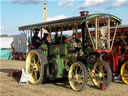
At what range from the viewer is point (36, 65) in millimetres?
8703

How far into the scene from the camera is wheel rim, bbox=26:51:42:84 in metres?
8.62

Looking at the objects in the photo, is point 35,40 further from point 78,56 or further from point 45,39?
point 78,56

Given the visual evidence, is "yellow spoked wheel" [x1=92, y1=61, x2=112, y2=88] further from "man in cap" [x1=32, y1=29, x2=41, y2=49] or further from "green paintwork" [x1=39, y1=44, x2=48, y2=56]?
"man in cap" [x1=32, y1=29, x2=41, y2=49]

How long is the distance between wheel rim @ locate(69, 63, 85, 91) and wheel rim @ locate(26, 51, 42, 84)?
1.45 metres

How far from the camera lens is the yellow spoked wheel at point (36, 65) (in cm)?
817

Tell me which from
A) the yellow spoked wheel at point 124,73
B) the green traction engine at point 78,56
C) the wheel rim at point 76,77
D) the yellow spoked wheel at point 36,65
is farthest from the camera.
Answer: the yellow spoked wheel at point 124,73

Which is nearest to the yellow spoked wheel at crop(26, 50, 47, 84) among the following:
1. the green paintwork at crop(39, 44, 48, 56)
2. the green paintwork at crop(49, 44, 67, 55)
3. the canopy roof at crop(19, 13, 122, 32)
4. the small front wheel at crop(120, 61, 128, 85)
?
the green paintwork at crop(39, 44, 48, 56)

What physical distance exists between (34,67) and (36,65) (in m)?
0.11

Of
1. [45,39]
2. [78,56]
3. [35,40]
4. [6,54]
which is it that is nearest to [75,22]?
[78,56]

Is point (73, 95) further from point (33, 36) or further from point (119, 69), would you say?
point (33, 36)

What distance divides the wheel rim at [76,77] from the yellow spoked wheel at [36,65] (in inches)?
50.6

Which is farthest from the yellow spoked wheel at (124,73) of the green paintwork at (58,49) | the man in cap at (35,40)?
the man in cap at (35,40)

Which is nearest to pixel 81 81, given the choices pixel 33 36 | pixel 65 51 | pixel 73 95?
pixel 73 95

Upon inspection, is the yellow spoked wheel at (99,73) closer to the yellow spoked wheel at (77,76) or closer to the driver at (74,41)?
the yellow spoked wheel at (77,76)
